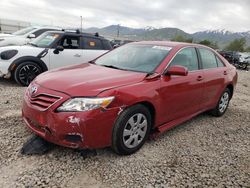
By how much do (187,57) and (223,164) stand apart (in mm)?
1848

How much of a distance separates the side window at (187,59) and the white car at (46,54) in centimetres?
389

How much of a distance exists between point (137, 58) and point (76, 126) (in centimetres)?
173

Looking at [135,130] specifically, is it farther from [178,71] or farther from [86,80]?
[178,71]

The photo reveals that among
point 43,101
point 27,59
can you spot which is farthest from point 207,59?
point 27,59

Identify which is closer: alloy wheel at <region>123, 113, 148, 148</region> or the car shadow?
alloy wheel at <region>123, 113, 148, 148</region>

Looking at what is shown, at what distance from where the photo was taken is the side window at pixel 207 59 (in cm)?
479

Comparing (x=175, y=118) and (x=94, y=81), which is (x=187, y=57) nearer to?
(x=175, y=118)

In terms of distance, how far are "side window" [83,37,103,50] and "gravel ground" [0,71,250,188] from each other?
12.5ft

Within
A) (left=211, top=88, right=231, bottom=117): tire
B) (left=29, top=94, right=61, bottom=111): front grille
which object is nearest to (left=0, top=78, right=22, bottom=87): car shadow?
(left=29, top=94, right=61, bottom=111): front grille

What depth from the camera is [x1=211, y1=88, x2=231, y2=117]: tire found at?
5430 millimetres

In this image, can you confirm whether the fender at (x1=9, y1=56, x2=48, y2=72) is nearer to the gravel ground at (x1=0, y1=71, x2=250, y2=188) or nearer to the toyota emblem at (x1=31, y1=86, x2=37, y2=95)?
the gravel ground at (x1=0, y1=71, x2=250, y2=188)

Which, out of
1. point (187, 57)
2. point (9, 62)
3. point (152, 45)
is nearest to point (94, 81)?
point (152, 45)

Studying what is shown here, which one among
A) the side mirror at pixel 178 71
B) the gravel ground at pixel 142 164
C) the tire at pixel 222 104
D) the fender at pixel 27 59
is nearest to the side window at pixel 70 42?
the fender at pixel 27 59

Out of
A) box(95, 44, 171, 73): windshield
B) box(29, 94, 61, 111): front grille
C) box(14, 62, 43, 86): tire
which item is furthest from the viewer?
box(14, 62, 43, 86): tire
